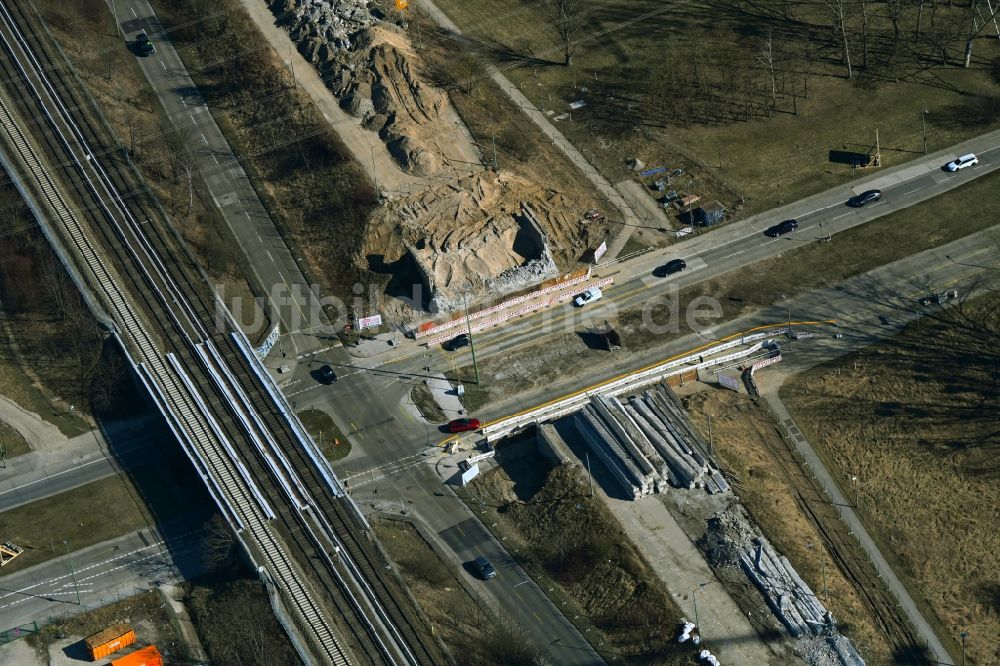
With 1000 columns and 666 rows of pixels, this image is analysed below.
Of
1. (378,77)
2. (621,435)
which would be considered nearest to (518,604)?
(621,435)

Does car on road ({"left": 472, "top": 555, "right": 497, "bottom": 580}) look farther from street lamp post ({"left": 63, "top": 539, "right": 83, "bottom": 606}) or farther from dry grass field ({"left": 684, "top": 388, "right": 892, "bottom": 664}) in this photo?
street lamp post ({"left": 63, "top": 539, "right": 83, "bottom": 606})

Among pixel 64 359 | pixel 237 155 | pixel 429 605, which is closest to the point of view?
pixel 429 605

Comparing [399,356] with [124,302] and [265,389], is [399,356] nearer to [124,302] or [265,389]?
[265,389]

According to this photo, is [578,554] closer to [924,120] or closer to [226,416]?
[226,416]

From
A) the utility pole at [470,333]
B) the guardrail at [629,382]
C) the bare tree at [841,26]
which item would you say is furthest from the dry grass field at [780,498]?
the bare tree at [841,26]

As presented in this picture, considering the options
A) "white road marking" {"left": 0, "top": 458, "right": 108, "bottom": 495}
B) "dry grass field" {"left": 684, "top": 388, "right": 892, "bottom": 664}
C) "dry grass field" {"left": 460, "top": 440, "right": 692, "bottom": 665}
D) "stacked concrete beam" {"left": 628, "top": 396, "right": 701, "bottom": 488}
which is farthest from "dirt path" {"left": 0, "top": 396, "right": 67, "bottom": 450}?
"dry grass field" {"left": 684, "top": 388, "right": 892, "bottom": 664}

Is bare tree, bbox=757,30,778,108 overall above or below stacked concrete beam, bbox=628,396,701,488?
above

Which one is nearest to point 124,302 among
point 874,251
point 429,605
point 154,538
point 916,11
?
point 154,538
